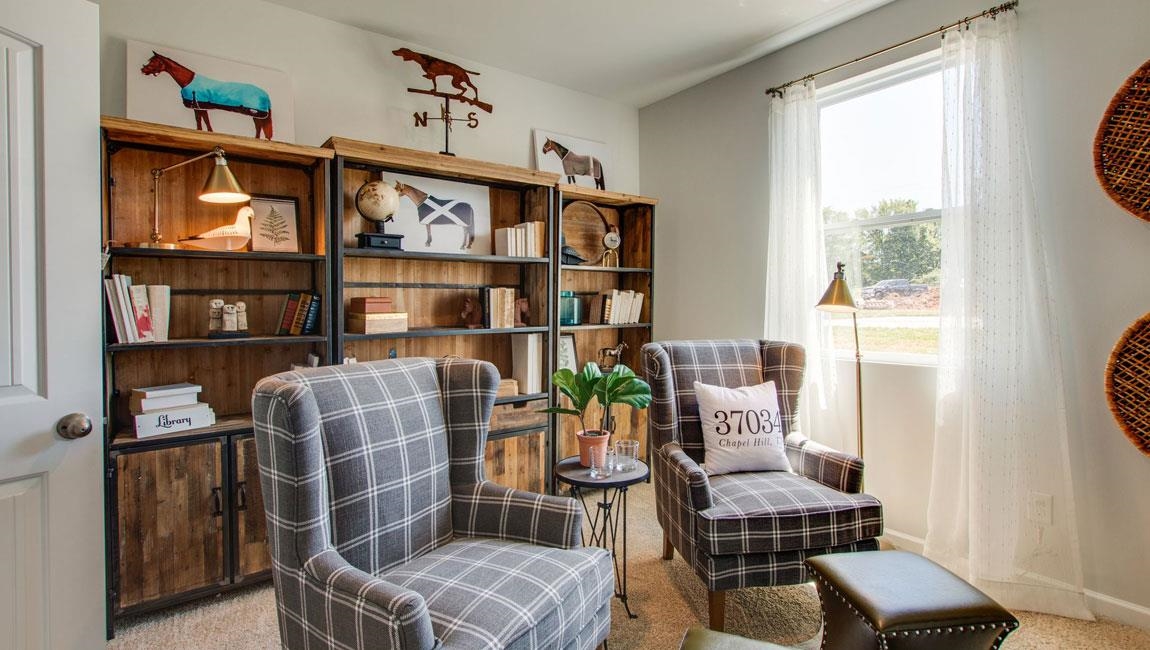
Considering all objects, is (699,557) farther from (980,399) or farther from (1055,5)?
(1055,5)

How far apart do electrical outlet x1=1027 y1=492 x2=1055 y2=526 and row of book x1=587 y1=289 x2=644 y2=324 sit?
2.32 meters

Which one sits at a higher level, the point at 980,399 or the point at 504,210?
the point at 504,210

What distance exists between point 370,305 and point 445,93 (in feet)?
4.24

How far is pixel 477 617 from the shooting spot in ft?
4.43

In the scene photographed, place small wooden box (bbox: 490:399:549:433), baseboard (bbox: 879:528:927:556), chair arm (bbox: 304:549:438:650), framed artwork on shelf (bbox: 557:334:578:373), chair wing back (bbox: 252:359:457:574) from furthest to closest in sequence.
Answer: framed artwork on shelf (bbox: 557:334:578:373) < small wooden box (bbox: 490:399:549:433) < baseboard (bbox: 879:528:927:556) < chair wing back (bbox: 252:359:457:574) < chair arm (bbox: 304:549:438:650)

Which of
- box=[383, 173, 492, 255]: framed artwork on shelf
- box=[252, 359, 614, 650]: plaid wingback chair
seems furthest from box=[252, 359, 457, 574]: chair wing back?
box=[383, 173, 492, 255]: framed artwork on shelf

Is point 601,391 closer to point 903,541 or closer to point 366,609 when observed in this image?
point 366,609

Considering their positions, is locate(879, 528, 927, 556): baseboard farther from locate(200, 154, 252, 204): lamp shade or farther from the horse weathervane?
locate(200, 154, 252, 204): lamp shade

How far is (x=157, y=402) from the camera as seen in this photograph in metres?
2.28

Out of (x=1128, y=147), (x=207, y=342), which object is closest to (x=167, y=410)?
(x=207, y=342)

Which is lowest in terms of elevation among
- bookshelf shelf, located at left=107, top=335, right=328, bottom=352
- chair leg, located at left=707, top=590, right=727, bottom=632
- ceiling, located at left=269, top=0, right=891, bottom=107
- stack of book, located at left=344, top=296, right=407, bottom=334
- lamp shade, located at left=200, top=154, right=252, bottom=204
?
chair leg, located at left=707, top=590, right=727, bottom=632

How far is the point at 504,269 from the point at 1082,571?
3.05 metres

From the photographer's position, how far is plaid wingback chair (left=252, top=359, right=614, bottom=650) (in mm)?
1341

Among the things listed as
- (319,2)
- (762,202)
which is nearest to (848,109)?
(762,202)
